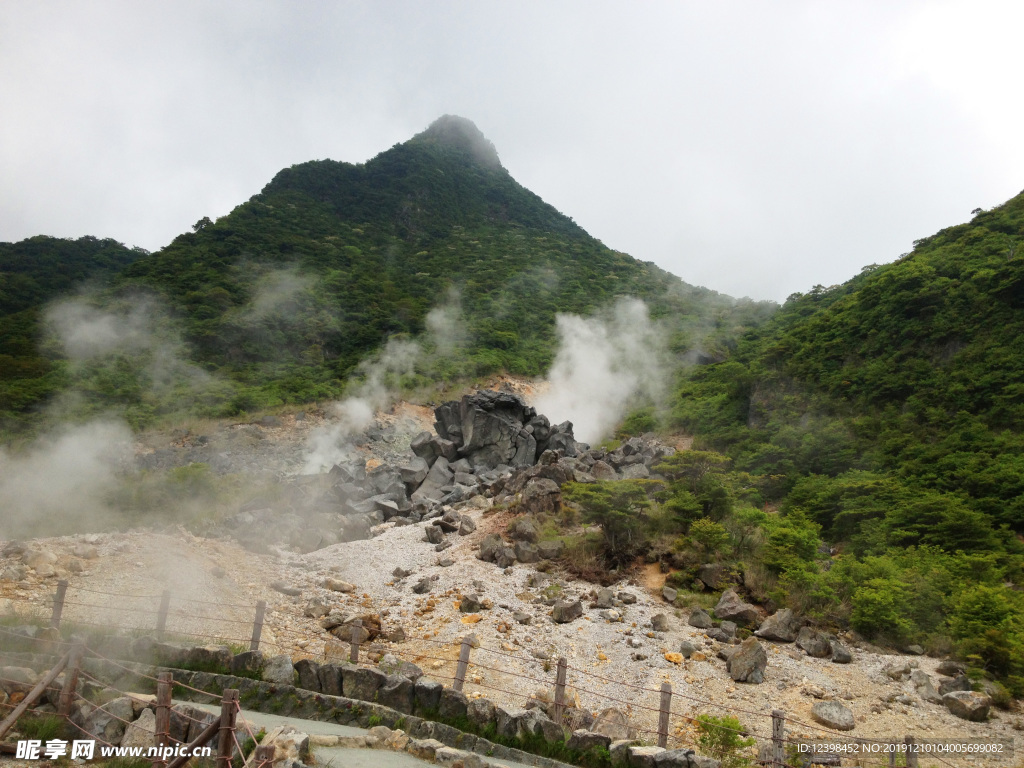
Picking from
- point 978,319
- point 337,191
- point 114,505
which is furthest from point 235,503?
point 337,191

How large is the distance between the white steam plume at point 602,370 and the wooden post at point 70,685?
3672 cm

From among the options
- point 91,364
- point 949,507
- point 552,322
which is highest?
point 552,322

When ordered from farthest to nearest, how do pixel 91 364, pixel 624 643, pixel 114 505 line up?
pixel 91 364 → pixel 114 505 → pixel 624 643

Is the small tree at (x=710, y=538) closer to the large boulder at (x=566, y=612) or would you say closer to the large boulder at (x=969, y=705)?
the large boulder at (x=566, y=612)

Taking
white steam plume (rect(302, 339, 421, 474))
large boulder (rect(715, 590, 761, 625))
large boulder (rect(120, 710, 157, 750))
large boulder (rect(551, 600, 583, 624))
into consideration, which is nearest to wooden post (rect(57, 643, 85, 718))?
large boulder (rect(120, 710, 157, 750))

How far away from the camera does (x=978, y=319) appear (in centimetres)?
3011

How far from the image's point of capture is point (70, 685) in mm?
8227

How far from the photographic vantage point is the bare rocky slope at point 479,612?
12.1 meters

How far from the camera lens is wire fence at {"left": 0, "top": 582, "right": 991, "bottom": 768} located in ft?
32.3

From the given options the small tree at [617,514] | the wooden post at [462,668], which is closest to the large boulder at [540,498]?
the small tree at [617,514]

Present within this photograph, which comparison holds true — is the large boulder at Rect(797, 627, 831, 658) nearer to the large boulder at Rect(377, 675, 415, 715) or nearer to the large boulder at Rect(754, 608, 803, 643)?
the large boulder at Rect(754, 608, 803, 643)

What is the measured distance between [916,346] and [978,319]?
277 centimetres

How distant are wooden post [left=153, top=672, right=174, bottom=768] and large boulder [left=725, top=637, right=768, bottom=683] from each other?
10.6 metres

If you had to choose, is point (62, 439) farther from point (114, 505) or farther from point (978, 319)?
point (978, 319)
